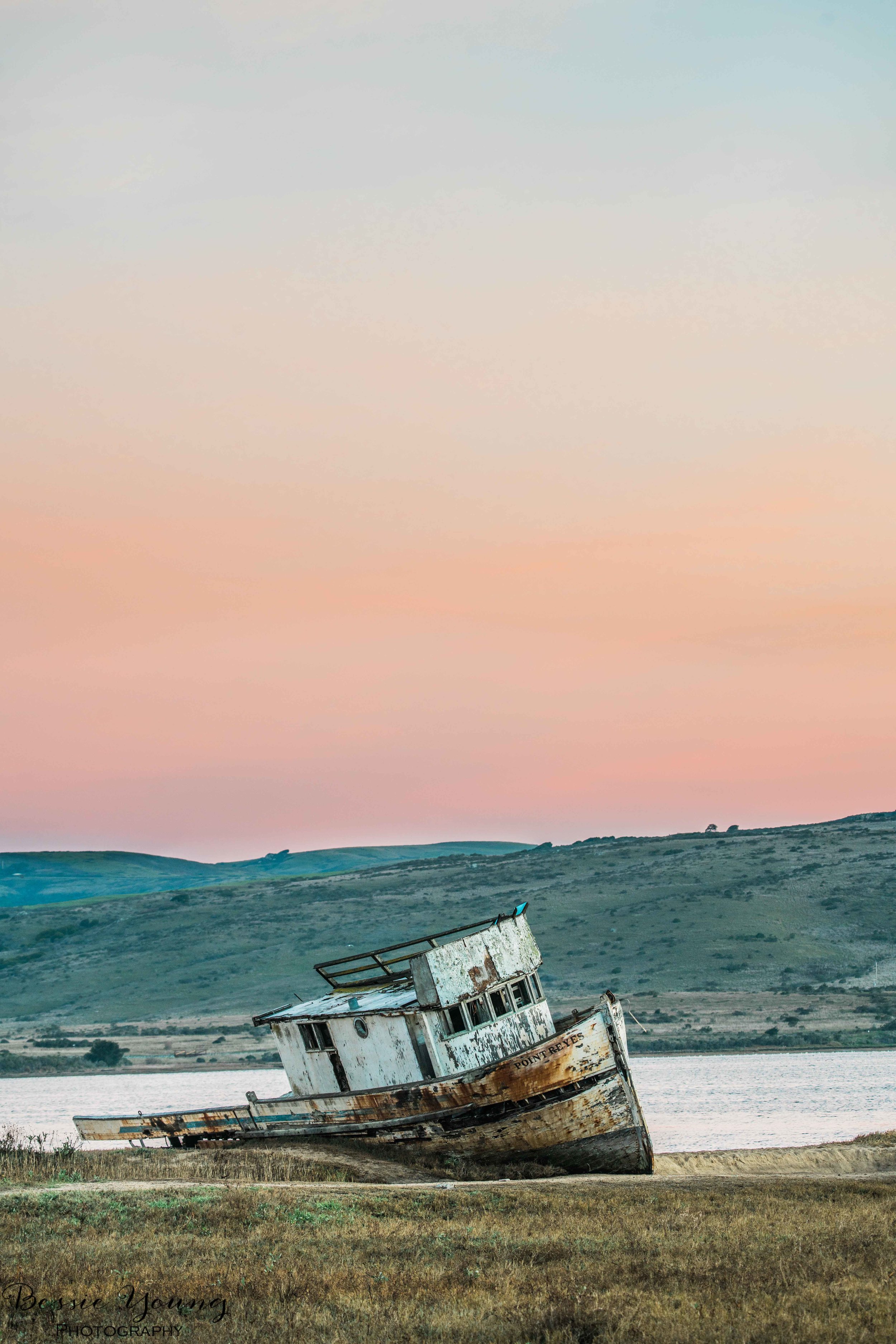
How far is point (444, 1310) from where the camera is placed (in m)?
12.3

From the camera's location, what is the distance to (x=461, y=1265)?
1465cm

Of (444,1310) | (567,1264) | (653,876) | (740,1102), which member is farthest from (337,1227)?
(653,876)

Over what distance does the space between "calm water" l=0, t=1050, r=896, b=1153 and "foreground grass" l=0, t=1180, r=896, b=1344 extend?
14.3 metres

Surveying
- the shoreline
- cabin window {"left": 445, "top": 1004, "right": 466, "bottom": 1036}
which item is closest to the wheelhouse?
cabin window {"left": 445, "top": 1004, "right": 466, "bottom": 1036}

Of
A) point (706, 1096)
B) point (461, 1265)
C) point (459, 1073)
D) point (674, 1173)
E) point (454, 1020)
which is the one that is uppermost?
point (454, 1020)

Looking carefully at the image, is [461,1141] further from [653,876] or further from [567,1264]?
[653,876]

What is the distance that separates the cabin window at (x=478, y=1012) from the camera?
28.6 metres

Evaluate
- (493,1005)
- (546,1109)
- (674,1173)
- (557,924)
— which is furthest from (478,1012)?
(557,924)

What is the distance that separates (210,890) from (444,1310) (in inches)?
5818

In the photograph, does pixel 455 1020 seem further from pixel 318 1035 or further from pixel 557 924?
pixel 557 924

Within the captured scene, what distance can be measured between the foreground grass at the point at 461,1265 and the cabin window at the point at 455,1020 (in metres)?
7.33

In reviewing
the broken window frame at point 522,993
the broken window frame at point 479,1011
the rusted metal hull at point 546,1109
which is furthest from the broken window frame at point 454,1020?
the broken window frame at point 522,993

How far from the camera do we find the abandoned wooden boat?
26953mm

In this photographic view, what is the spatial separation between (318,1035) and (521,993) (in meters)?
5.10
